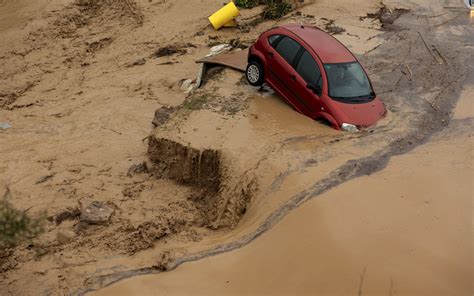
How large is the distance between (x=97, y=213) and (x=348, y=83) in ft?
18.0

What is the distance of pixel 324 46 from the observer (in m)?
11.8

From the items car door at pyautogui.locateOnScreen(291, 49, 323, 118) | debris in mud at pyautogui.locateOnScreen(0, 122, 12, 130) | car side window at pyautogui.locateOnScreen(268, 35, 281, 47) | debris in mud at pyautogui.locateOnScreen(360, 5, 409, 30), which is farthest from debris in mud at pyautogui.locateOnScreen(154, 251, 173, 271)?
debris in mud at pyautogui.locateOnScreen(360, 5, 409, 30)

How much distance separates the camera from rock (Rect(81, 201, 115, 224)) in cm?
946

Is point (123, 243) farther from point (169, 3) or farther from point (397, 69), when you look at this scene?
point (169, 3)

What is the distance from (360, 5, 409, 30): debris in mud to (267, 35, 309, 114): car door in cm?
698

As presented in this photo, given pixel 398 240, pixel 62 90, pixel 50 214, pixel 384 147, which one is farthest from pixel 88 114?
pixel 398 240

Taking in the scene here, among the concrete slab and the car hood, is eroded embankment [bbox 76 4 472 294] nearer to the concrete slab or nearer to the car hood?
the car hood

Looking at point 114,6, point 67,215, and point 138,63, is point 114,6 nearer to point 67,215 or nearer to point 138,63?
point 138,63

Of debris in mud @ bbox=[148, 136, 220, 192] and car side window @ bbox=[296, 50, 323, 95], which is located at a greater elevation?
car side window @ bbox=[296, 50, 323, 95]

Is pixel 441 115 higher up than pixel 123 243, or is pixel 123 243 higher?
pixel 123 243

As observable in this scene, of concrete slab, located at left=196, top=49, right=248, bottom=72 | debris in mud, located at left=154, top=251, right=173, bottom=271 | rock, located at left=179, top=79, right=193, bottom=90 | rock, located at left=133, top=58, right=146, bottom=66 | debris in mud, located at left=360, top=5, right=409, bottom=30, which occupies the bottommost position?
debris in mud, located at left=360, top=5, right=409, bottom=30

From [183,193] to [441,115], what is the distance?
18.9 feet

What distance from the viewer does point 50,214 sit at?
988cm

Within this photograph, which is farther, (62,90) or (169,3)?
(169,3)
